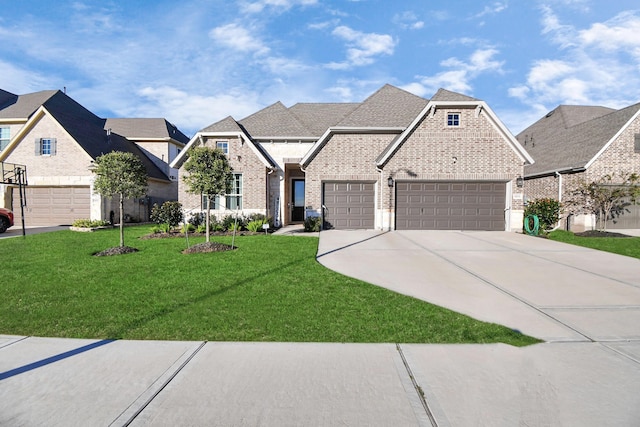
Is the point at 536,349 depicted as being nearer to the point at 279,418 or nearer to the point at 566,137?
the point at 279,418

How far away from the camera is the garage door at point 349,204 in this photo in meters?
15.5

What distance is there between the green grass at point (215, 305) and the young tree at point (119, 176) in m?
2.40

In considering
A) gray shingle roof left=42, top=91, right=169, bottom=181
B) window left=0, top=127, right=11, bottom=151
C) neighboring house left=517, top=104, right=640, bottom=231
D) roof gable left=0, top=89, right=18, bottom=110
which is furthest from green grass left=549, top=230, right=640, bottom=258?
roof gable left=0, top=89, right=18, bottom=110

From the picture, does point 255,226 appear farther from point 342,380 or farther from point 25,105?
point 25,105

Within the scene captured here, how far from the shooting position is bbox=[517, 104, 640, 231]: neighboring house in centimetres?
1548

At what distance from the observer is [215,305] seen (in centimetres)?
476

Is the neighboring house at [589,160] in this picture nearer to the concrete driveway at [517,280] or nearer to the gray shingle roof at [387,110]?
the concrete driveway at [517,280]

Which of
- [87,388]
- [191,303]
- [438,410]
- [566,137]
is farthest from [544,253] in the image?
[566,137]

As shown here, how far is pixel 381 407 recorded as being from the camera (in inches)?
99.3

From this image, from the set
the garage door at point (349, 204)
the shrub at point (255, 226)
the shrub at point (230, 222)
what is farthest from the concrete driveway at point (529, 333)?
the shrub at point (230, 222)

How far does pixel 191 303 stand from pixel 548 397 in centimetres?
454

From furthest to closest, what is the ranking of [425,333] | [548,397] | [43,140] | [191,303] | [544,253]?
[43,140], [544,253], [191,303], [425,333], [548,397]

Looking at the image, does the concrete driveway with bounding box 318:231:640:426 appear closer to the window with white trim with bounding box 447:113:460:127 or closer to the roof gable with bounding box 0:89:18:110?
the window with white trim with bounding box 447:113:460:127

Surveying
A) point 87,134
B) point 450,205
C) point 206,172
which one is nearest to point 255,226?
point 206,172
